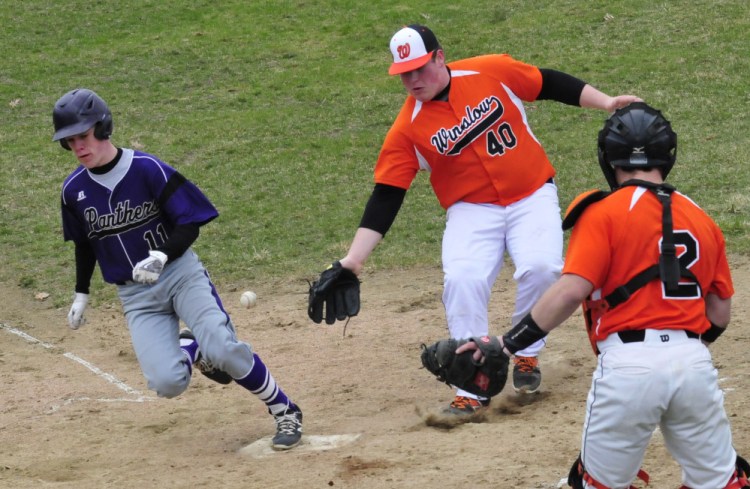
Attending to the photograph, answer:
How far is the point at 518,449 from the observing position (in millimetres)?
5500

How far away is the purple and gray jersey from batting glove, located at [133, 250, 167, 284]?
0.88 ft

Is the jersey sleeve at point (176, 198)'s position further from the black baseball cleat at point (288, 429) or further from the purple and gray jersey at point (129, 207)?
the black baseball cleat at point (288, 429)

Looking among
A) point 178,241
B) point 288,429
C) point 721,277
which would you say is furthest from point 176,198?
point 721,277

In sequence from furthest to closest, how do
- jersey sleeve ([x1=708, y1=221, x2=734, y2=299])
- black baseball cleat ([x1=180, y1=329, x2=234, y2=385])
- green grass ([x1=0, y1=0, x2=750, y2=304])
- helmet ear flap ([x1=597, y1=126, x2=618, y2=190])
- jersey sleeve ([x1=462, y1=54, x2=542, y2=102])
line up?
green grass ([x1=0, y1=0, x2=750, y2=304])
black baseball cleat ([x1=180, y1=329, x2=234, y2=385])
jersey sleeve ([x1=462, y1=54, x2=542, y2=102])
helmet ear flap ([x1=597, y1=126, x2=618, y2=190])
jersey sleeve ([x1=708, y1=221, x2=734, y2=299])

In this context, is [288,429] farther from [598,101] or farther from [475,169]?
[598,101]

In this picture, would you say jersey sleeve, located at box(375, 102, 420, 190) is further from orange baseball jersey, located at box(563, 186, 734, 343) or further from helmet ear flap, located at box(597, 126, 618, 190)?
orange baseball jersey, located at box(563, 186, 734, 343)

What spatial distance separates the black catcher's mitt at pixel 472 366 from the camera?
4359mm

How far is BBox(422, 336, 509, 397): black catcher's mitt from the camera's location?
4359mm

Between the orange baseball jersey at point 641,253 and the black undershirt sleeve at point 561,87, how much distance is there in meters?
2.45

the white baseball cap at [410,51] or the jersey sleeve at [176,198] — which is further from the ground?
the white baseball cap at [410,51]

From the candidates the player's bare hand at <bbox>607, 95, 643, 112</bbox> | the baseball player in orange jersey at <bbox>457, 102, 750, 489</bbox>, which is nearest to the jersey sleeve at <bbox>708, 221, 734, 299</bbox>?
the baseball player in orange jersey at <bbox>457, 102, 750, 489</bbox>

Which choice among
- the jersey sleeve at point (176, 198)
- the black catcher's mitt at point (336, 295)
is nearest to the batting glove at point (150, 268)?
the jersey sleeve at point (176, 198)

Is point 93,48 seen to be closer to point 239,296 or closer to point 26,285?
point 26,285

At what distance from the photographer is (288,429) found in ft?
20.5
